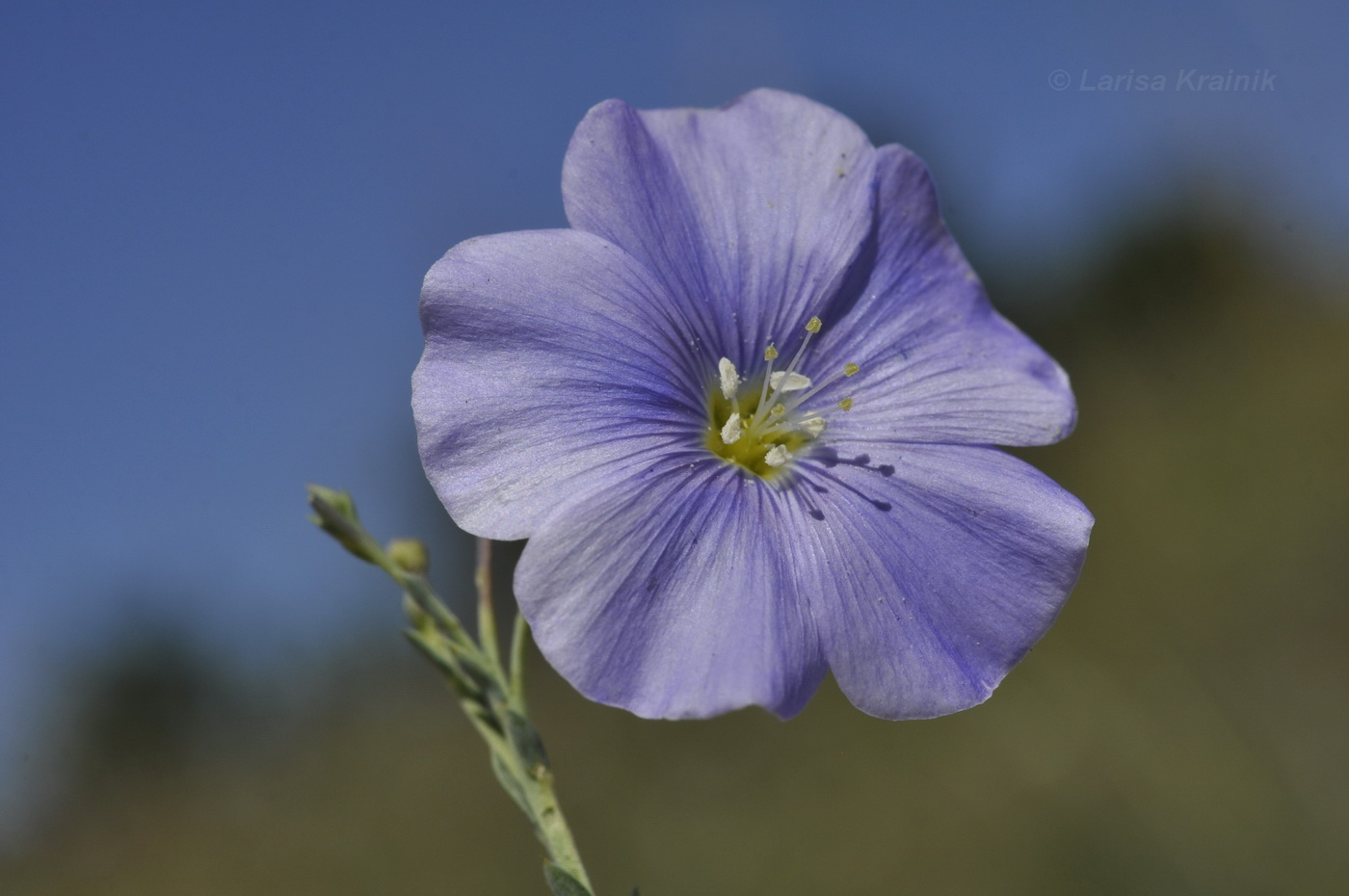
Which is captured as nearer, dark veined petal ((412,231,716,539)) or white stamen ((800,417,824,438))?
dark veined petal ((412,231,716,539))

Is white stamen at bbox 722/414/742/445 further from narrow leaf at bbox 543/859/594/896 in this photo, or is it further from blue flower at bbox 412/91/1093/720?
narrow leaf at bbox 543/859/594/896

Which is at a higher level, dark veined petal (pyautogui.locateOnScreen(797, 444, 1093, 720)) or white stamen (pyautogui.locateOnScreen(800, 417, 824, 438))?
white stamen (pyautogui.locateOnScreen(800, 417, 824, 438))

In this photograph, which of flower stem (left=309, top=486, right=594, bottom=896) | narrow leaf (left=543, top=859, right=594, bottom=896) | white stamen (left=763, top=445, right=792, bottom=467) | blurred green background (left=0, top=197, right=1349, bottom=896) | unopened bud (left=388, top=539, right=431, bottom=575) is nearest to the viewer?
narrow leaf (left=543, top=859, right=594, bottom=896)

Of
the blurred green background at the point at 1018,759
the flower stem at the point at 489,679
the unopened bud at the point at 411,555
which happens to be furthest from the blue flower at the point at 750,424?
the blurred green background at the point at 1018,759

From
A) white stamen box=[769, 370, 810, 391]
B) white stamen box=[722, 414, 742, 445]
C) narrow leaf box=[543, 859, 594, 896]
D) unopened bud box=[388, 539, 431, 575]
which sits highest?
white stamen box=[769, 370, 810, 391]

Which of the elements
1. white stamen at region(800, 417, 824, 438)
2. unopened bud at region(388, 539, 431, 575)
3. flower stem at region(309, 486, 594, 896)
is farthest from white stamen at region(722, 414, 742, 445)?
unopened bud at region(388, 539, 431, 575)

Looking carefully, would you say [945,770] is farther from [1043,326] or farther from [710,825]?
[1043,326]

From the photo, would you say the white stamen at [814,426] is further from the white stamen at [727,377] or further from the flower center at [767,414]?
the white stamen at [727,377]

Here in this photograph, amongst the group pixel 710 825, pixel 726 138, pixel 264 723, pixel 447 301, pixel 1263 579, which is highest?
pixel 726 138

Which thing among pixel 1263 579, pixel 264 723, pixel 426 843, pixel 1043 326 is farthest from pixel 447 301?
pixel 1043 326
